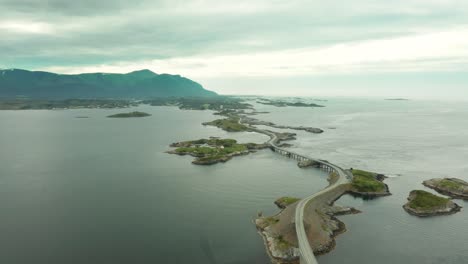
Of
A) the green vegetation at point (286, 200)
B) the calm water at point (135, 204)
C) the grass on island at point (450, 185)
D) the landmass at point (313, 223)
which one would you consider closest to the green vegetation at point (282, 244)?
the landmass at point (313, 223)

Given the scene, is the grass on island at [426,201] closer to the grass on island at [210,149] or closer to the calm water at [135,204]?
the calm water at [135,204]

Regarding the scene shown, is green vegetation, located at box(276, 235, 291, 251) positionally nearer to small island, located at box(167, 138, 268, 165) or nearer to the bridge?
the bridge

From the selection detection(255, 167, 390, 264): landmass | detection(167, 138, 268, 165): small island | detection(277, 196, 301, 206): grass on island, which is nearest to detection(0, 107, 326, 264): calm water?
detection(255, 167, 390, 264): landmass

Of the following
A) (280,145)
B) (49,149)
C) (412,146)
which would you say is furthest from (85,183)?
(412,146)

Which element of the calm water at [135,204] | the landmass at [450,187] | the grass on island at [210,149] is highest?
the landmass at [450,187]

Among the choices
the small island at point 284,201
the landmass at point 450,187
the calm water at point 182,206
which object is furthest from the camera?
the landmass at point 450,187

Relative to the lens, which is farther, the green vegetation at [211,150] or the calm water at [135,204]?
the green vegetation at [211,150]

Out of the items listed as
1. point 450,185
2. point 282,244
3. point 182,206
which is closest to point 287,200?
point 282,244

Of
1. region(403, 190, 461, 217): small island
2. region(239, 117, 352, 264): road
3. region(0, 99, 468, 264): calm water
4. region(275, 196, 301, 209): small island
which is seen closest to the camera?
region(239, 117, 352, 264): road
